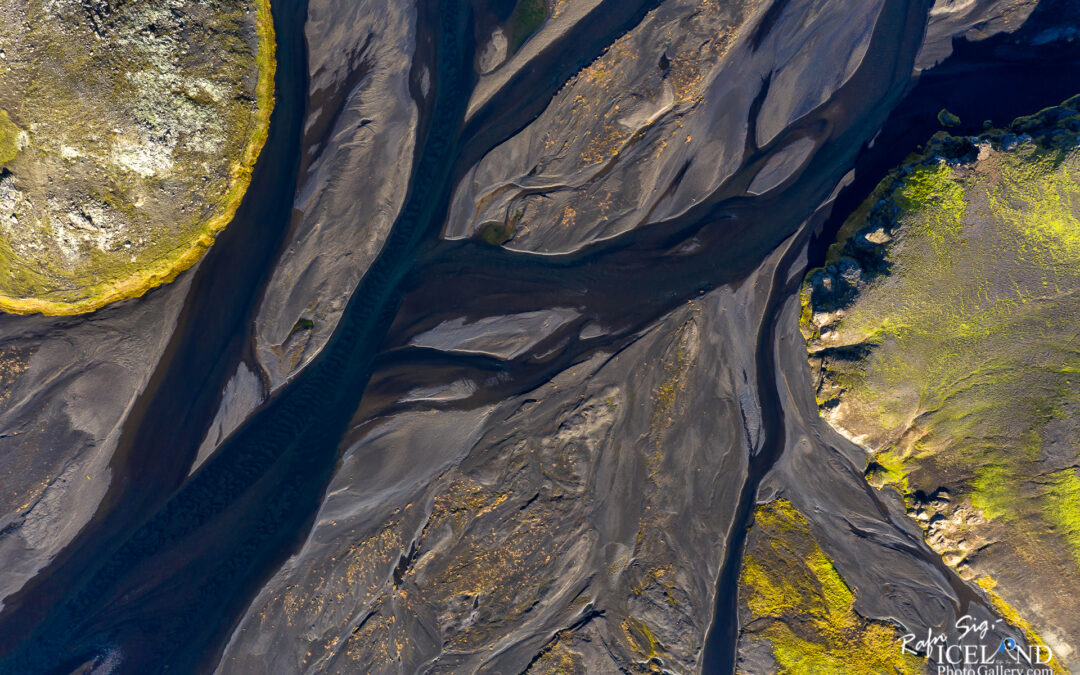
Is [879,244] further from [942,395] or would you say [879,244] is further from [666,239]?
[666,239]

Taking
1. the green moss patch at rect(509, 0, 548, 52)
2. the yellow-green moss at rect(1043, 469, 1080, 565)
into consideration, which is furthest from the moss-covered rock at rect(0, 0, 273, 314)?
the yellow-green moss at rect(1043, 469, 1080, 565)

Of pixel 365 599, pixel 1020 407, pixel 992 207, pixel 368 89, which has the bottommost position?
pixel 365 599

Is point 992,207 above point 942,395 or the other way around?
above

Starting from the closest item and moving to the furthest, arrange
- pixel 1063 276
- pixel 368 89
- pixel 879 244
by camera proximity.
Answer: pixel 1063 276, pixel 879 244, pixel 368 89

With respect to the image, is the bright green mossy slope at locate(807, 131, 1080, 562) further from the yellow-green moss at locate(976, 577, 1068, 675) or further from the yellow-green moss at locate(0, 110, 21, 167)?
the yellow-green moss at locate(0, 110, 21, 167)

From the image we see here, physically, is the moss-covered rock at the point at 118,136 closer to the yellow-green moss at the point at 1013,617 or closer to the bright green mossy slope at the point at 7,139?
the bright green mossy slope at the point at 7,139

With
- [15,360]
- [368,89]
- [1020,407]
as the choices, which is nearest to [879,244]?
[1020,407]

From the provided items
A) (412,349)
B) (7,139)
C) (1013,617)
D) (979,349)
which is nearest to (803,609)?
(1013,617)
